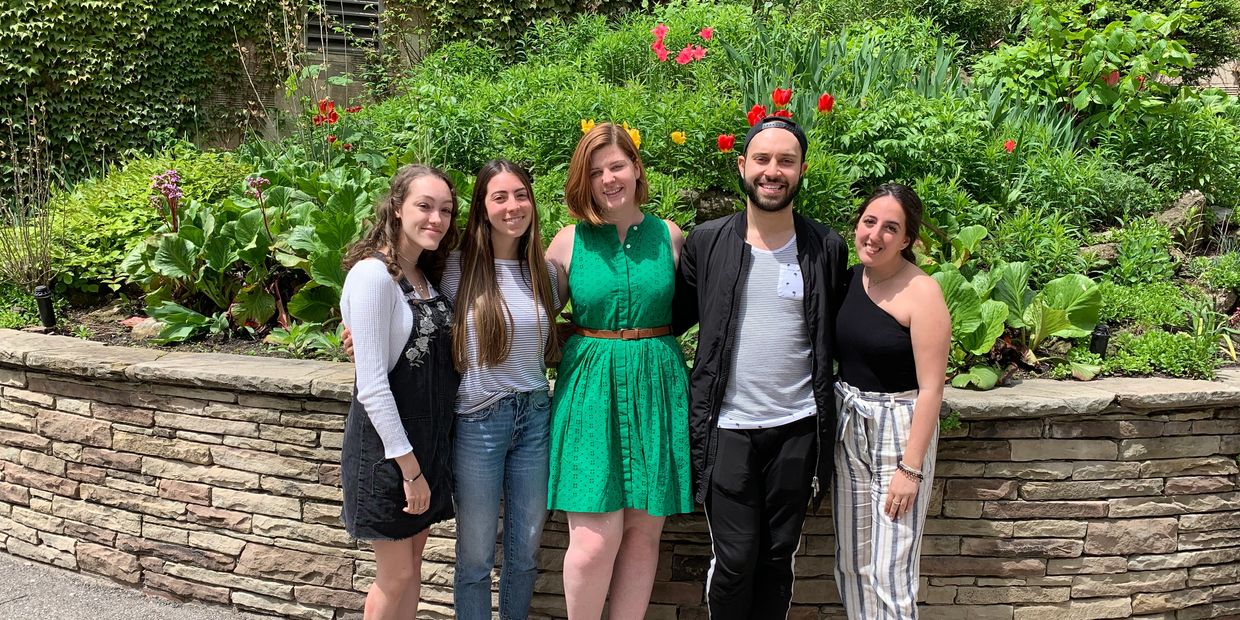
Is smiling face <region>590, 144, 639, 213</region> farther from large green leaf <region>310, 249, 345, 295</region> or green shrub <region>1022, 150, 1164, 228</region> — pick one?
green shrub <region>1022, 150, 1164, 228</region>

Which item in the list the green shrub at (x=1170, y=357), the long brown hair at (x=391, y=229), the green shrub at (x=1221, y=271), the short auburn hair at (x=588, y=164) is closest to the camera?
the long brown hair at (x=391, y=229)

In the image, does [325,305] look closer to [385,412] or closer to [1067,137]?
[385,412]

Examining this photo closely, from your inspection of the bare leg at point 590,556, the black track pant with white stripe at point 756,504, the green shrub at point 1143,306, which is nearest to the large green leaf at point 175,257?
the bare leg at point 590,556

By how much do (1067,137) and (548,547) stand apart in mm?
3386

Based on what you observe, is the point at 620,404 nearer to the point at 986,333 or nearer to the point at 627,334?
the point at 627,334

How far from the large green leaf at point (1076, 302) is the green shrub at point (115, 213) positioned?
3.94 m

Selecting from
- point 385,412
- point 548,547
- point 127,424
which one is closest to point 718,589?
point 548,547

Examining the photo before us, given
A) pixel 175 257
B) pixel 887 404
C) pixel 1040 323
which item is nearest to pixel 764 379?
pixel 887 404

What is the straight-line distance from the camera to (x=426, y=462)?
2166 mm

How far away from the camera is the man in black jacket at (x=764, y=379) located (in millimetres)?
2211

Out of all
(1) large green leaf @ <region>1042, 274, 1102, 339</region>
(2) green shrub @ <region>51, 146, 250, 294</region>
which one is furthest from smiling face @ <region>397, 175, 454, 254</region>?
(2) green shrub @ <region>51, 146, 250, 294</region>

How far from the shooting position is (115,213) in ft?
13.9

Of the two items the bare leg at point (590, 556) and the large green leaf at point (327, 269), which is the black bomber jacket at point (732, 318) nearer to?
the bare leg at point (590, 556)

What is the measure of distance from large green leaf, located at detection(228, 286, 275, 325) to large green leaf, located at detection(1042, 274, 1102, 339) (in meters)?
3.07
